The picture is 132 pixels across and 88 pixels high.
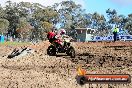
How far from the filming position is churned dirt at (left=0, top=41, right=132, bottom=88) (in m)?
12.3

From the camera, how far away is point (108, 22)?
103m

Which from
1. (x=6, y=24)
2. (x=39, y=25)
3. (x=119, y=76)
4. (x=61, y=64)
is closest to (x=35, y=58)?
(x=61, y=64)

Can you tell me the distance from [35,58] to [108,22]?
85.3 m

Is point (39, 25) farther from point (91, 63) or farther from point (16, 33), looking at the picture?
point (91, 63)

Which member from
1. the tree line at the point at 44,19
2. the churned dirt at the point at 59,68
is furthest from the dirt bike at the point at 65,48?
the tree line at the point at 44,19

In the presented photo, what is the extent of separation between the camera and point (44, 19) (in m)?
88.9

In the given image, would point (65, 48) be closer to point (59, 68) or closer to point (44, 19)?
point (59, 68)

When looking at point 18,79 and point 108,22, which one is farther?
point 108,22

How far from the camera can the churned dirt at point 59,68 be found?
1230cm

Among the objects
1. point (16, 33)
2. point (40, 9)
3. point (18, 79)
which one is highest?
point (40, 9)

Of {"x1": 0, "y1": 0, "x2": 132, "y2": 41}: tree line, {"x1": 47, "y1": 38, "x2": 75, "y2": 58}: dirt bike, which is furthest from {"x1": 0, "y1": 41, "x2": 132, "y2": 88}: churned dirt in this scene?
{"x1": 0, "y1": 0, "x2": 132, "y2": 41}: tree line

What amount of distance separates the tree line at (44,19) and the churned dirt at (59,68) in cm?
6051

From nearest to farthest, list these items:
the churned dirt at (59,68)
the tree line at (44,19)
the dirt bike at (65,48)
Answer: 1. the churned dirt at (59,68)
2. the dirt bike at (65,48)
3. the tree line at (44,19)

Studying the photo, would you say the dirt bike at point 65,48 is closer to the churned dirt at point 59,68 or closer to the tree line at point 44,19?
the churned dirt at point 59,68
